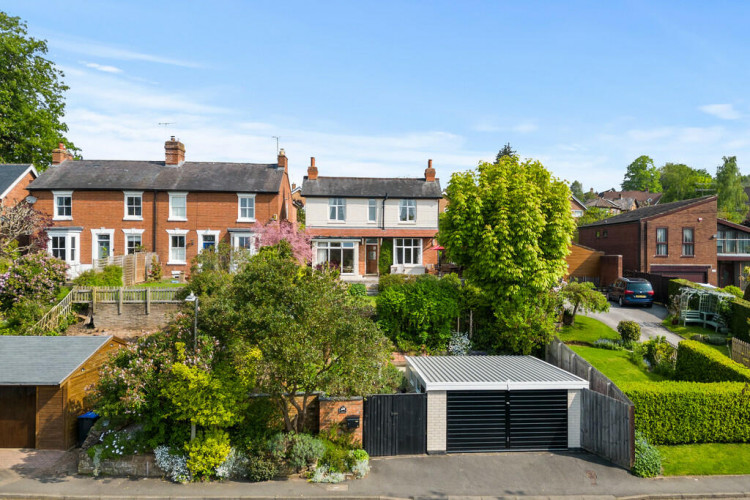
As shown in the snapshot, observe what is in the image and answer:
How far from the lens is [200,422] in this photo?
11633 mm

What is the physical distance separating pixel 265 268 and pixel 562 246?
12.4 metres

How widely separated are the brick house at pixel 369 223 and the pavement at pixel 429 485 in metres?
21.0

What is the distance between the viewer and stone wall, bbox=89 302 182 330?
21.9 m

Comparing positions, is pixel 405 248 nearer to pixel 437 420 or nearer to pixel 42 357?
pixel 437 420

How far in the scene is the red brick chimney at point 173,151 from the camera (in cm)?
3284

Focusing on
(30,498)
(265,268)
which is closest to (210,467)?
(30,498)

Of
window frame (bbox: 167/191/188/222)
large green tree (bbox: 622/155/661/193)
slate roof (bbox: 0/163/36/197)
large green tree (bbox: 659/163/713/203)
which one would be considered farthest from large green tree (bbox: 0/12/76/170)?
large green tree (bbox: 622/155/661/193)

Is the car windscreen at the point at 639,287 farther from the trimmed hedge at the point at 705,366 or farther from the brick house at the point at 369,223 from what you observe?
the brick house at the point at 369,223

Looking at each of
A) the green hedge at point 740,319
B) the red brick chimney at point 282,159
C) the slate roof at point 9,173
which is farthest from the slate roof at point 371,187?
the slate roof at point 9,173

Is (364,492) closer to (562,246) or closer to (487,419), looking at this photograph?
(487,419)

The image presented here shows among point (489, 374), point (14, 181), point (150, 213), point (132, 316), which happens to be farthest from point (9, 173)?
point (489, 374)

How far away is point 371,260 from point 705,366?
2229 cm

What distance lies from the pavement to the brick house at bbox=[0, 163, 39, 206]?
2457 cm

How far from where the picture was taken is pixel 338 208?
33.5 m
